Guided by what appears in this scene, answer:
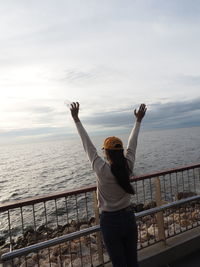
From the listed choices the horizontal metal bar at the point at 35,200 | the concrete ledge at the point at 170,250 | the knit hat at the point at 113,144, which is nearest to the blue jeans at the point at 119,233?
the knit hat at the point at 113,144

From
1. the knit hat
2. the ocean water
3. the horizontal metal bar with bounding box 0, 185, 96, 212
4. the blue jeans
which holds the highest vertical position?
the knit hat

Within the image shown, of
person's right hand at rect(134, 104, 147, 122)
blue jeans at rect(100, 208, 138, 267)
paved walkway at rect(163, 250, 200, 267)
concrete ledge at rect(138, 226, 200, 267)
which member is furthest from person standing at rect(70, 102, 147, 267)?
paved walkway at rect(163, 250, 200, 267)

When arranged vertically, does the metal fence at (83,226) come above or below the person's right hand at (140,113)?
below

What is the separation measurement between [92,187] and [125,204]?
3.90 feet

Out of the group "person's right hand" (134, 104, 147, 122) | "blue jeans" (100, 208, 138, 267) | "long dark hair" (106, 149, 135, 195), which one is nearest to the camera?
"long dark hair" (106, 149, 135, 195)

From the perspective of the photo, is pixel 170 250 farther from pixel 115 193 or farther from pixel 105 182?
pixel 105 182

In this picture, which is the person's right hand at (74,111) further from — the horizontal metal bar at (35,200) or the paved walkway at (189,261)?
the paved walkway at (189,261)

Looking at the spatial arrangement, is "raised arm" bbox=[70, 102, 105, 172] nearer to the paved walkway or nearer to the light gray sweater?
the light gray sweater

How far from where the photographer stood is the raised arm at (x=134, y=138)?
2.85m

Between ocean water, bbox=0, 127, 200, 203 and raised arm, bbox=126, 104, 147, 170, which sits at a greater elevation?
raised arm, bbox=126, 104, 147, 170

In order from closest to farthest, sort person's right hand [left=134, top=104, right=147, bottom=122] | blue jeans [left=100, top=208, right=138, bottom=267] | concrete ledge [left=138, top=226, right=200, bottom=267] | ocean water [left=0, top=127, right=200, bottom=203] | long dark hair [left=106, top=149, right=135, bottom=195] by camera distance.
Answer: long dark hair [left=106, top=149, right=135, bottom=195], blue jeans [left=100, top=208, right=138, bottom=267], person's right hand [left=134, top=104, right=147, bottom=122], concrete ledge [left=138, top=226, right=200, bottom=267], ocean water [left=0, top=127, right=200, bottom=203]

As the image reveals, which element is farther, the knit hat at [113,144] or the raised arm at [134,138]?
the raised arm at [134,138]

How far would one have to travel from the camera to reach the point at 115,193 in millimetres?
2697

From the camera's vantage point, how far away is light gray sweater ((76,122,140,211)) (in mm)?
2635
